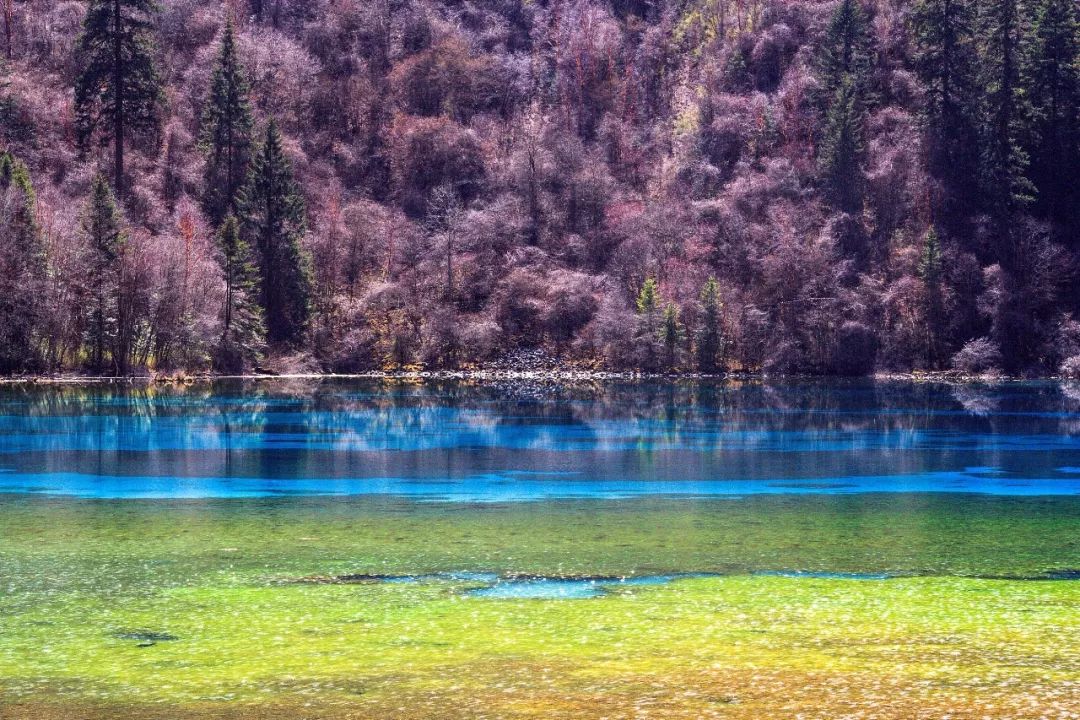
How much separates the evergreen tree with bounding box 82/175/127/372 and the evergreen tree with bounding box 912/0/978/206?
61.5m

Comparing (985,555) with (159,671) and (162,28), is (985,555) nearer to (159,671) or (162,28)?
(159,671)

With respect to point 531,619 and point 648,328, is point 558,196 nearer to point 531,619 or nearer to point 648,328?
point 648,328

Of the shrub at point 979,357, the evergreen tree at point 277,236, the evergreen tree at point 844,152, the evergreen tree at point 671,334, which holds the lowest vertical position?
the shrub at point 979,357

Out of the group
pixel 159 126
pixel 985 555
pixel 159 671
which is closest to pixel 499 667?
pixel 159 671

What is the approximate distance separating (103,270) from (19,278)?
5.25 m

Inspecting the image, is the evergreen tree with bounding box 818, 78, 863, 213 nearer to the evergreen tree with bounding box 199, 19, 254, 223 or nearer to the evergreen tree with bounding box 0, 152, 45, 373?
the evergreen tree with bounding box 199, 19, 254, 223

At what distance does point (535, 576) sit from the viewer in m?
18.9

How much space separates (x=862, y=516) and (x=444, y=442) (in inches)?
778

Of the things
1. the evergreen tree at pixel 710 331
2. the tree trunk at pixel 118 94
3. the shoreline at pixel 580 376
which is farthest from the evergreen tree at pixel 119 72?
the evergreen tree at pixel 710 331

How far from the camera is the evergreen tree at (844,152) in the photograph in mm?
93812

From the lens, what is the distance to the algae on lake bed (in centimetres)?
1246

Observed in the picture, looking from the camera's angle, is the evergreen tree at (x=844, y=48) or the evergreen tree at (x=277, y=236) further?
the evergreen tree at (x=844, y=48)

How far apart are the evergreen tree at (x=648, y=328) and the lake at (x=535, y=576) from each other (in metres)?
44.6

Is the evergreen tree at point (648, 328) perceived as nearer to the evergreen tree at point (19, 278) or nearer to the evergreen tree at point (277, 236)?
the evergreen tree at point (277, 236)
